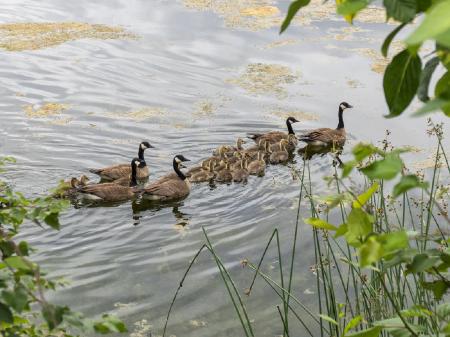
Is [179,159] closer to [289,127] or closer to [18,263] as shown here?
[289,127]

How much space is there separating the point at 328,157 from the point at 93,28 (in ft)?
19.4

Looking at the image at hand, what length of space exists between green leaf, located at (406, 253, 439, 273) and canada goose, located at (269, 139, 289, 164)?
766 cm

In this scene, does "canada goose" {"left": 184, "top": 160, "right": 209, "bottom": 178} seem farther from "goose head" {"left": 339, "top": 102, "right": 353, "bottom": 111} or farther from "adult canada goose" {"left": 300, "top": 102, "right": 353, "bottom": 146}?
"goose head" {"left": 339, "top": 102, "right": 353, "bottom": 111}

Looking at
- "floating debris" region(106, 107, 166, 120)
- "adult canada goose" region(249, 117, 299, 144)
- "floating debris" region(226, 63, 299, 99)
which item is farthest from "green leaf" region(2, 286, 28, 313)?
"floating debris" region(226, 63, 299, 99)

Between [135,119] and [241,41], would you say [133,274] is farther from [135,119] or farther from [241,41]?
[241,41]

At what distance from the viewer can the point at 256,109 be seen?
34.6ft

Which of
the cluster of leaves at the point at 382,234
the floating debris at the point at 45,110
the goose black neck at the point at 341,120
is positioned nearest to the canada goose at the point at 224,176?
the goose black neck at the point at 341,120

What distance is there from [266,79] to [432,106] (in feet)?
34.7

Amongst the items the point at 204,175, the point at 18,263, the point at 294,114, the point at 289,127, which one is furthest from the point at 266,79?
the point at 18,263

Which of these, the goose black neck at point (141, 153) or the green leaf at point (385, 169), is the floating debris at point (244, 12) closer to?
the goose black neck at point (141, 153)

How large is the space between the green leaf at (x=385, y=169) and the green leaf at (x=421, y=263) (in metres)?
0.33

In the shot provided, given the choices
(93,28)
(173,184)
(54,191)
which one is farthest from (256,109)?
(54,191)

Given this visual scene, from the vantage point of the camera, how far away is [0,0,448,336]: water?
237 inches

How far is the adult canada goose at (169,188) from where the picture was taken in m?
8.11
